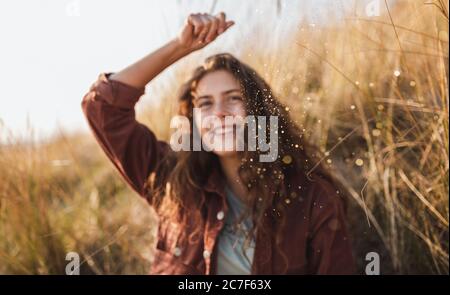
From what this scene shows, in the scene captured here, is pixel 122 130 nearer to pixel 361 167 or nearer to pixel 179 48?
pixel 179 48

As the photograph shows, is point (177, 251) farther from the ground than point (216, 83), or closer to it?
closer to it

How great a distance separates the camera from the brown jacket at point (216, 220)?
1.53 meters

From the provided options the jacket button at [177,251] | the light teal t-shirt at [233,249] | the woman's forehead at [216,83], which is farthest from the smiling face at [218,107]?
the jacket button at [177,251]

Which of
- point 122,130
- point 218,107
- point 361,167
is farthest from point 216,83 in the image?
point 361,167

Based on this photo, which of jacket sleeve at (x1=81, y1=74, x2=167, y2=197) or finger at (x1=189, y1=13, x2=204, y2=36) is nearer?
finger at (x1=189, y1=13, x2=204, y2=36)

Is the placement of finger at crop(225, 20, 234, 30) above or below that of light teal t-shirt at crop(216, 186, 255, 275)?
above

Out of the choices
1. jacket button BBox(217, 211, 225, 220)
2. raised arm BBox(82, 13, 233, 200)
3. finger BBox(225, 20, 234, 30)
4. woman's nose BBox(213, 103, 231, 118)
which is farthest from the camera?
jacket button BBox(217, 211, 225, 220)

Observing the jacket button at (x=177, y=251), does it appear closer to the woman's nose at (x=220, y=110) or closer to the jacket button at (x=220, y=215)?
the jacket button at (x=220, y=215)

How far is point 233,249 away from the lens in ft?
5.32

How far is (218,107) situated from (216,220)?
40 centimetres

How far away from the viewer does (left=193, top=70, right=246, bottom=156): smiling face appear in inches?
52.1

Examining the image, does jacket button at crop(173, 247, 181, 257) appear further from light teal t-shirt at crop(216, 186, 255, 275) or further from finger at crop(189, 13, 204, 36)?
Result: finger at crop(189, 13, 204, 36)

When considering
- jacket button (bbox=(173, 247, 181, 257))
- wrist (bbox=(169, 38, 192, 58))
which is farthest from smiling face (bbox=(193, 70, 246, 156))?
jacket button (bbox=(173, 247, 181, 257))
